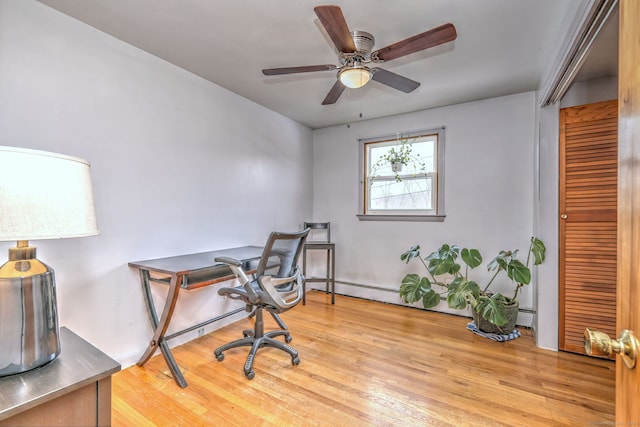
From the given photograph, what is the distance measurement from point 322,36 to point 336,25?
604 mm

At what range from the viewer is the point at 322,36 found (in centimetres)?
194

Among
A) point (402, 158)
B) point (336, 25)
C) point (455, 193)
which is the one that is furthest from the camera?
point (402, 158)

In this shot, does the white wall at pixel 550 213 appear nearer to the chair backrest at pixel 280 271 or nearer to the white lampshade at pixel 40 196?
the chair backrest at pixel 280 271

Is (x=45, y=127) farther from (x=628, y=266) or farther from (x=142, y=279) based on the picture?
(x=628, y=266)

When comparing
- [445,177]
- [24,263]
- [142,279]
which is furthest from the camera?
[445,177]

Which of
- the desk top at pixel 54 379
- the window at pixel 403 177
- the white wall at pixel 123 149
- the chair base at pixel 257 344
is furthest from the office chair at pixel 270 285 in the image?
the window at pixel 403 177

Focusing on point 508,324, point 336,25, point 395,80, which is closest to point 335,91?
point 395,80

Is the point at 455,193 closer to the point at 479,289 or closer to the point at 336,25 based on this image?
the point at 479,289

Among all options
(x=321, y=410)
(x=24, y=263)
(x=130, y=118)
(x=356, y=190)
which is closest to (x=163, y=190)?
(x=130, y=118)

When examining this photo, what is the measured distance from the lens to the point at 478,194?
306 centimetres

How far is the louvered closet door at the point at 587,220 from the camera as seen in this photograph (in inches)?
83.8

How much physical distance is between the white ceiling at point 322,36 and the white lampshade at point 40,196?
1359mm

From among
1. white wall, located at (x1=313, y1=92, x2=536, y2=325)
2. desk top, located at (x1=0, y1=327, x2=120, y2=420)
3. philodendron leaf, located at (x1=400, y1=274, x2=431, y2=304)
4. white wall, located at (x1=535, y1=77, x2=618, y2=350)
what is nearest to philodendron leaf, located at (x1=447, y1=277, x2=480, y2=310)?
philodendron leaf, located at (x1=400, y1=274, x2=431, y2=304)

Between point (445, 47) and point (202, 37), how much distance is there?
173cm
